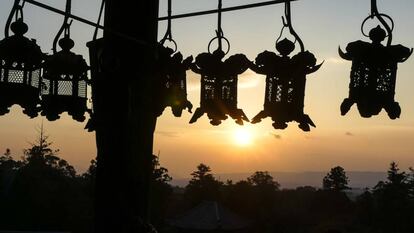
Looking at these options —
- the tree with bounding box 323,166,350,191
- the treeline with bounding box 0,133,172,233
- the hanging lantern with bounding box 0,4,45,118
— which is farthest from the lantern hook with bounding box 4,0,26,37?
the tree with bounding box 323,166,350,191

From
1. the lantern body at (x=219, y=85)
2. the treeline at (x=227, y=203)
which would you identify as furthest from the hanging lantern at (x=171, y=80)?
the treeline at (x=227, y=203)

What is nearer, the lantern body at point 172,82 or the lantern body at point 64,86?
the lantern body at point 172,82

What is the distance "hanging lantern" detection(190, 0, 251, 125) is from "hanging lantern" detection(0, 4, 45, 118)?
1.03 metres

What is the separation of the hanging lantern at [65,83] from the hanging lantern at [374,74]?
178 centimetres

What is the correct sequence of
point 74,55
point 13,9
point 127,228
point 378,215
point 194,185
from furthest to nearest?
point 194,185 → point 378,215 → point 74,55 → point 13,9 → point 127,228

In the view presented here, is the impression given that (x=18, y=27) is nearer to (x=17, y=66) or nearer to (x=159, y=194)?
(x=17, y=66)

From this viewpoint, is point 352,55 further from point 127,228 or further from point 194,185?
point 194,185

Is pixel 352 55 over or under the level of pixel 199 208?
over

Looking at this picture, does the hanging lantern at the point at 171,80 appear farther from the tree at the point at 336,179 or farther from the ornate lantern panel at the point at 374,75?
the tree at the point at 336,179

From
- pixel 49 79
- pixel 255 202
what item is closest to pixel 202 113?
pixel 49 79

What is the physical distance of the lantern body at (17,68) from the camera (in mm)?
3377

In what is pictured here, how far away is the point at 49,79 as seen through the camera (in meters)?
3.67

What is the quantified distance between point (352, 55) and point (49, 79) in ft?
6.41

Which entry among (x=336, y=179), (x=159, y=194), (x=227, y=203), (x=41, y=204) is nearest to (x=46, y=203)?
(x=41, y=204)
